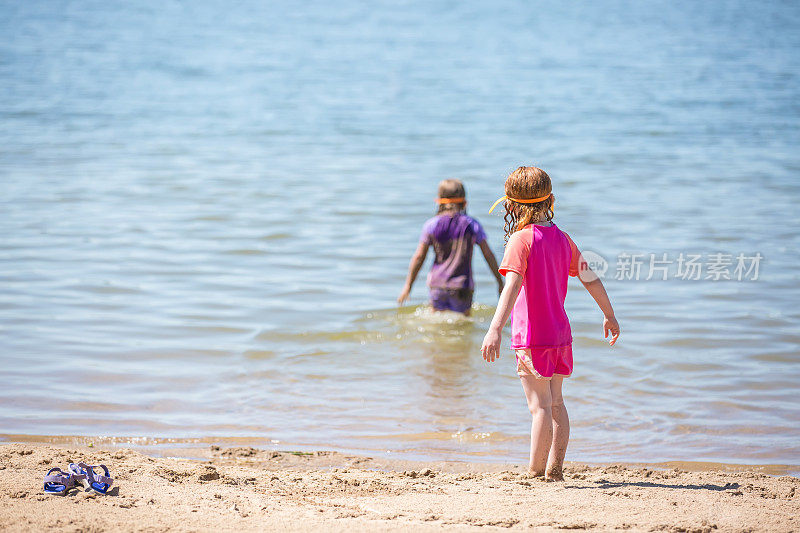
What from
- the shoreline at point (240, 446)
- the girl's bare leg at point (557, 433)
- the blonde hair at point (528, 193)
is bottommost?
the shoreline at point (240, 446)

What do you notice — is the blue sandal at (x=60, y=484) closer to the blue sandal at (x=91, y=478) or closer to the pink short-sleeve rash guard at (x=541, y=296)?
the blue sandal at (x=91, y=478)

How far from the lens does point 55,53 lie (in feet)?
95.0

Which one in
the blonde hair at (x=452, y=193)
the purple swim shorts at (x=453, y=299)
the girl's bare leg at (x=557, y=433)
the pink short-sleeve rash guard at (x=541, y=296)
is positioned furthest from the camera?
the purple swim shorts at (x=453, y=299)

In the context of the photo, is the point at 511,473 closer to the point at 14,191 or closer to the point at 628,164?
the point at 14,191

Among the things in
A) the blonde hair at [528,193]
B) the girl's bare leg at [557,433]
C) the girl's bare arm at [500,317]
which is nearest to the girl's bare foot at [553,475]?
the girl's bare leg at [557,433]

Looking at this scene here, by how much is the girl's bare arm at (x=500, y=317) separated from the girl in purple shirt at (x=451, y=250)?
312cm

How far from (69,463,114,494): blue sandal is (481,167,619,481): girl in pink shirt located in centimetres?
179

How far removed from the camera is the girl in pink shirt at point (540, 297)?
12.9ft

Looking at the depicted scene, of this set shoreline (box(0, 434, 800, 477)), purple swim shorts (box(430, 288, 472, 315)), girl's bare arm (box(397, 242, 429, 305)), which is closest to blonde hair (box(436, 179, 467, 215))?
girl's bare arm (box(397, 242, 429, 305))

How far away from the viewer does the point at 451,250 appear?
7.26m

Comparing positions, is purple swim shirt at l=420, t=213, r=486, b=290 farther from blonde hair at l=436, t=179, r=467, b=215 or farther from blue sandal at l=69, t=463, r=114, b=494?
blue sandal at l=69, t=463, r=114, b=494

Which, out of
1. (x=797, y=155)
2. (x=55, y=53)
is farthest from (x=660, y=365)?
(x=55, y=53)

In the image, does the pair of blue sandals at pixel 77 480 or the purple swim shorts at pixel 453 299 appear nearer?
the pair of blue sandals at pixel 77 480

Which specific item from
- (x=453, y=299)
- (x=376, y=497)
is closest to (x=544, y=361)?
(x=376, y=497)
